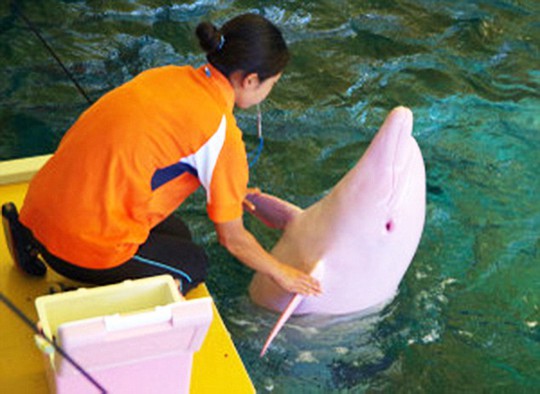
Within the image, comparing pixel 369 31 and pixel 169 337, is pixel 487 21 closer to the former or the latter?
pixel 369 31

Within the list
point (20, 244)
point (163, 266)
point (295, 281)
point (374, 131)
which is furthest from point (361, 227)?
point (374, 131)

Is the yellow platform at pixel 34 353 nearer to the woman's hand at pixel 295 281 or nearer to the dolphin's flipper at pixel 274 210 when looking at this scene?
the woman's hand at pixel 295 281

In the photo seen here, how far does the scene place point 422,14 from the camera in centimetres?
739

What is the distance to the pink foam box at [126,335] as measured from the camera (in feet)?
7.34

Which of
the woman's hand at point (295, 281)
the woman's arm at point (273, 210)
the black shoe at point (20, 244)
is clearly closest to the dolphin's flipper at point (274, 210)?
the woman's arm at point (273, 210)

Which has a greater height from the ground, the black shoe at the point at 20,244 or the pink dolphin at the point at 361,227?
the black shoe at the point at 20,244

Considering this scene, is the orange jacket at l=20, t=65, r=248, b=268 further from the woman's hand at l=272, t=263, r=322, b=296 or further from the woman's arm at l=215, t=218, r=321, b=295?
the woman's hand at l=272, t=263, r=322, b=296

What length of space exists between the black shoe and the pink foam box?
0.63 meters

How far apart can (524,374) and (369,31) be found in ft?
12.7

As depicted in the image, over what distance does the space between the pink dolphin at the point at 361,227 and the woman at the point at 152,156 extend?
0.58 meters

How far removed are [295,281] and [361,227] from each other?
1.27 ft

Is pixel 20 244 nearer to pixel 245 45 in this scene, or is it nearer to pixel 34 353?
pixel 34 353

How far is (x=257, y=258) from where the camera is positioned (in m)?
2.99

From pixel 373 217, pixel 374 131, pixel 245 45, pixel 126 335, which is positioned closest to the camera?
pixel 126 335
